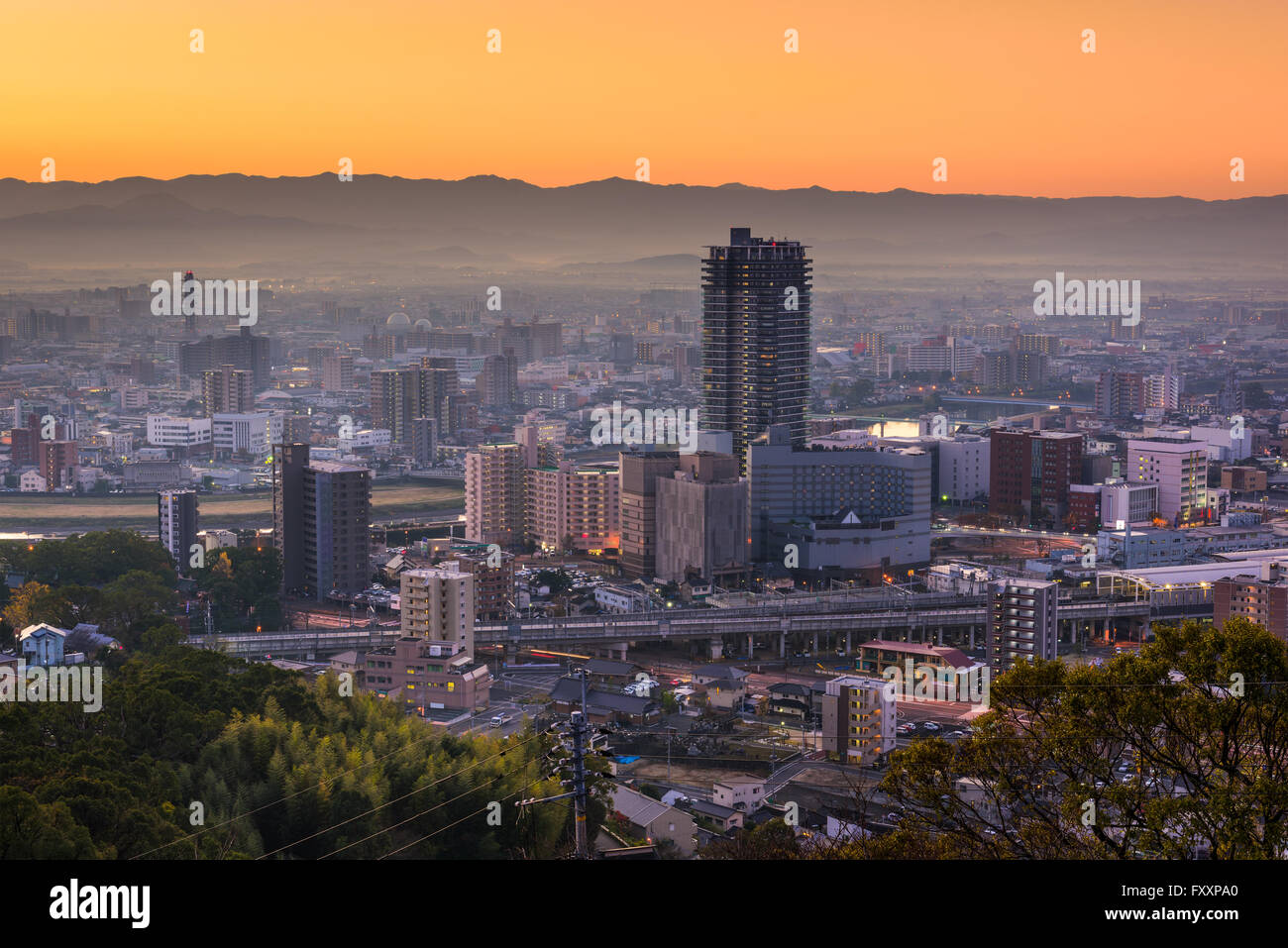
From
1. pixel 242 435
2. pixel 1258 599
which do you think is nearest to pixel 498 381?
pixel 242 435

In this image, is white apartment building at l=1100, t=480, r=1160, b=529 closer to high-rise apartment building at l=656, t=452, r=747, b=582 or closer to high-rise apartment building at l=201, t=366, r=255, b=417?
high-rise apartment building at l=656, t=452, r=747, b=582

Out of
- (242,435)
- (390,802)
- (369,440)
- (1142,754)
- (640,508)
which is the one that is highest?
(1142,754)

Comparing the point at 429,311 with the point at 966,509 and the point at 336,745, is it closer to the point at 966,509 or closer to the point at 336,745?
the point at 966,509

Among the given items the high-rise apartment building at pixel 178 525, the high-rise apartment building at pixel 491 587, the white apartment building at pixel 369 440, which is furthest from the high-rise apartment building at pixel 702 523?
the white apartment building at pixel 369 440

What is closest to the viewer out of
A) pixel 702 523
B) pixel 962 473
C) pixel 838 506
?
pixel 702 523

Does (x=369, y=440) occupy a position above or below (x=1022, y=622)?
above

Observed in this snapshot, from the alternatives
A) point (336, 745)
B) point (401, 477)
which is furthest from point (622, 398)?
point (336, 745)

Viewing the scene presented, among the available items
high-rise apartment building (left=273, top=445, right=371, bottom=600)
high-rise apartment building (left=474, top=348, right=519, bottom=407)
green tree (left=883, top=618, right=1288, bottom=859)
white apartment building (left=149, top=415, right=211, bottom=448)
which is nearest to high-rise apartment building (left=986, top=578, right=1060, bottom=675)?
high-rise apartment building (left=273, top=445, right=371, bottom=600)

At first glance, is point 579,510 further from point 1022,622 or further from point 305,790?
point 305,790
